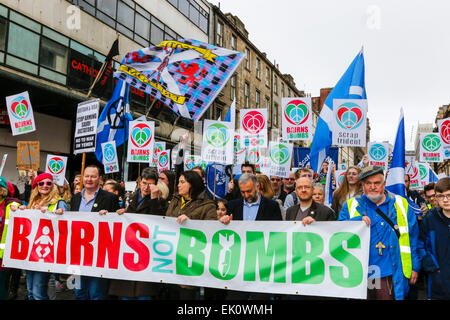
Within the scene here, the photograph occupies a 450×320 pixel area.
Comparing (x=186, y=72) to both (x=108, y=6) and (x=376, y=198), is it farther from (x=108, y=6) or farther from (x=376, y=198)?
(x=108, y=6)

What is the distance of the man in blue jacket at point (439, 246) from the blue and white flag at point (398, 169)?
0.73m

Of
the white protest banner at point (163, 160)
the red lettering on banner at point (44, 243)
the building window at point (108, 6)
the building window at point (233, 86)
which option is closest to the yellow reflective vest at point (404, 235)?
Answer: the red lettering on banner at point (44, 243)

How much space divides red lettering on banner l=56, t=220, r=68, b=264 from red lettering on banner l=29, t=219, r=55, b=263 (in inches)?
3.4

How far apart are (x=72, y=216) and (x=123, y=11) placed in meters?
16.4

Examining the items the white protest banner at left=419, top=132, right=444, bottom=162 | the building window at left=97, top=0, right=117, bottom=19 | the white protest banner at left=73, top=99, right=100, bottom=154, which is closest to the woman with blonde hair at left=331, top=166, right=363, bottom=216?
the white protest banner at left=73, top=99, right=100, bottom=154

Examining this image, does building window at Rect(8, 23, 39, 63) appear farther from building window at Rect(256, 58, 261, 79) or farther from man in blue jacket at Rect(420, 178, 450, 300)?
building window at Rect(256, 58, 261, 79)

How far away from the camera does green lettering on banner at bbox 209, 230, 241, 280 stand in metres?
3.82

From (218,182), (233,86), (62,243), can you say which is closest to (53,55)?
(218,182)

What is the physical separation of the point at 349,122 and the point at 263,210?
3190 mm

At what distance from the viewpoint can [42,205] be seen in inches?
180

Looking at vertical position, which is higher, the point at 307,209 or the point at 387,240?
the point at 307,209
